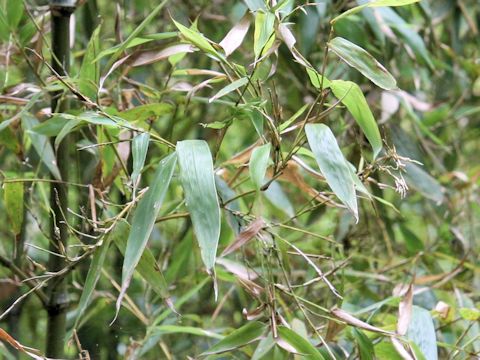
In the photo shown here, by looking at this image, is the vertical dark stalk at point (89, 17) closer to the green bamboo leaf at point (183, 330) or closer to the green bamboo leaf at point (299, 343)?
the green bamboo leaf at point (183, 330)

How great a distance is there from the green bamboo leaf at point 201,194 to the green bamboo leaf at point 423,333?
27cm

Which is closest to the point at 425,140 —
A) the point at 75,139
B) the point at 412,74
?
the point at 412,74

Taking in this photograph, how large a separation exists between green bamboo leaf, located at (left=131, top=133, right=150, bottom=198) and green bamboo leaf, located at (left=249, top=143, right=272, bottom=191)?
0.07 meters

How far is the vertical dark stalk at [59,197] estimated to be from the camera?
80 centimetres

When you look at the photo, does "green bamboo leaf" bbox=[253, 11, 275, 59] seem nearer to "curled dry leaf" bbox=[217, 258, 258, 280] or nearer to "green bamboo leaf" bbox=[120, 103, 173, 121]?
"green bamboo leaf" bbox=[120, 103, 173, 121]

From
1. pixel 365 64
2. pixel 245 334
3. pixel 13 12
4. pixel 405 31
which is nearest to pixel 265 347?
pixel 245 334

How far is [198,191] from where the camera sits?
570 millimetres

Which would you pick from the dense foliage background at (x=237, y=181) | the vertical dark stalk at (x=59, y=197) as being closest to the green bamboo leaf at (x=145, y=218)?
the dense foliage background at (x=237, y=181)

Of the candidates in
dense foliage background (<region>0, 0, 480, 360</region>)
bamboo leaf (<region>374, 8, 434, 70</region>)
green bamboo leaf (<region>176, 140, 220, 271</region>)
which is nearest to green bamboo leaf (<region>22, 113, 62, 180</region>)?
dense foliage background (<region>0, 0, 480, 360</region>)

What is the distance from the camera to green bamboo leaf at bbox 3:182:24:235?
0.75 meters

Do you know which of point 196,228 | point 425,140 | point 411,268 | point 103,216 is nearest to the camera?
point 196,228

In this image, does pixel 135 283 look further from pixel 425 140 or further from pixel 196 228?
pixel 196 228

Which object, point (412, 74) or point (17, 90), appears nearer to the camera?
point (17, 90)

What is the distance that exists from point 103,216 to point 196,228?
0.30 meters
